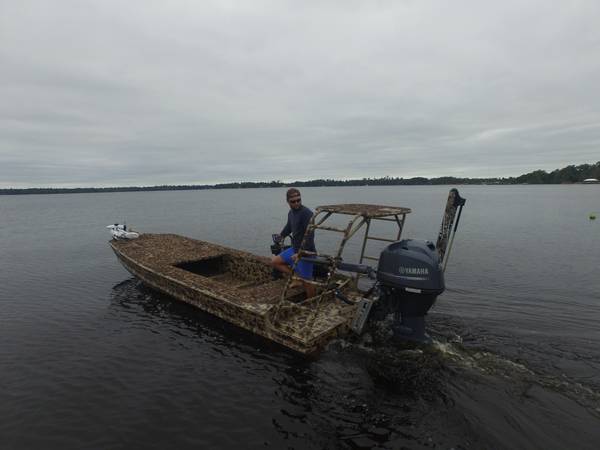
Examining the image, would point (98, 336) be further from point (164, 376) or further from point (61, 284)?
point (61, 284)

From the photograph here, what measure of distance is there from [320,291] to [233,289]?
2.34 meters

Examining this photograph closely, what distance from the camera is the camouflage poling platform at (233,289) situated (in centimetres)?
707

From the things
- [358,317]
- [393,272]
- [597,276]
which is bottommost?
[597,276]

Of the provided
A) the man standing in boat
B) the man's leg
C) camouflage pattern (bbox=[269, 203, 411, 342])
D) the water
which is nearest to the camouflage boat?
camouflage pattern (bbox=[269, 203, 411, 342])

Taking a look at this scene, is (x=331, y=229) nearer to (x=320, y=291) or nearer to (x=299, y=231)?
(x=299, y=231)

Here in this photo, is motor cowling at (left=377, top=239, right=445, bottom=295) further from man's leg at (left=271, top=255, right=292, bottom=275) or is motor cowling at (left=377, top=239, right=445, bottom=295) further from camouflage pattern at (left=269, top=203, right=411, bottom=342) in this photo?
man's leg at (left=271, top=255, right=292, bottom=275)

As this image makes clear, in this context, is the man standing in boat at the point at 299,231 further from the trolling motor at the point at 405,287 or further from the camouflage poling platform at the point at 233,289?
the trolling motor at the point at 405,287

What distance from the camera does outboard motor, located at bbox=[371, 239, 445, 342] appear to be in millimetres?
6051

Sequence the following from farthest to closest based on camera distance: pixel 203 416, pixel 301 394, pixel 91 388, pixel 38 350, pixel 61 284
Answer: pixel 61 284
pixel 38 350
pixel 91 388
pixel 301 394
pixel 203 416

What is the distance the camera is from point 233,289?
8.72 m

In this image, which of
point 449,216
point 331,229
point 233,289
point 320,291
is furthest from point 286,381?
point 449,216

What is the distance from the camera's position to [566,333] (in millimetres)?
8203

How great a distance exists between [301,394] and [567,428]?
4201 millimetres

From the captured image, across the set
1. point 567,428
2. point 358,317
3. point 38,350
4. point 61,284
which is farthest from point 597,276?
point 61,284
